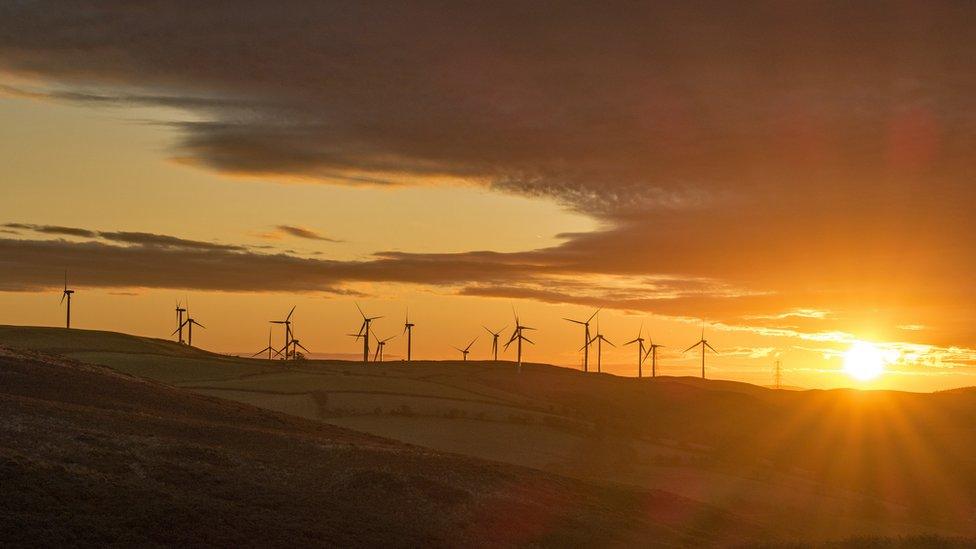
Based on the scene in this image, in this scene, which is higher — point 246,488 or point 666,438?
point 246,488

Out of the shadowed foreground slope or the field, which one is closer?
the shadowed foreground slope

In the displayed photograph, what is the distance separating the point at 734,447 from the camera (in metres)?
146

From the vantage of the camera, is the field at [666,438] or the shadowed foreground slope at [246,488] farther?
the field at [666,438]

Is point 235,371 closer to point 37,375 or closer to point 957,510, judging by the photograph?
point 37,375

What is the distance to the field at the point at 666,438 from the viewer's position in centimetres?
9506

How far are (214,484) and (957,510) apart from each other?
87686 mm

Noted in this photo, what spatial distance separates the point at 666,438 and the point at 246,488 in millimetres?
97766

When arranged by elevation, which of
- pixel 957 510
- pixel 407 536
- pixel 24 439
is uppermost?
pixel 24 439

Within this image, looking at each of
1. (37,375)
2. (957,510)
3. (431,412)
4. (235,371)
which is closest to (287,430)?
(37,375)

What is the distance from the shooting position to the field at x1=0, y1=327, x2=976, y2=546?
95062 millimetres

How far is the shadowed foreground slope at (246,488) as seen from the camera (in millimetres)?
47125

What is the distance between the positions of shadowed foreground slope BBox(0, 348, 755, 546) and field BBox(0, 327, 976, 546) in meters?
6.31

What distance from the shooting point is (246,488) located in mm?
56531

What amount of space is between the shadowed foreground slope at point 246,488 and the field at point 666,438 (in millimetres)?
6305
